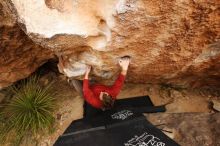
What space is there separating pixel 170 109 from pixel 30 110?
2.07 m

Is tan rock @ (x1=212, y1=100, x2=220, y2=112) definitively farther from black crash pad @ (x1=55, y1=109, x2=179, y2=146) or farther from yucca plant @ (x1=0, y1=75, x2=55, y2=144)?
yucca plant @ (x1=0, y1=75, x2=55, y2=144)

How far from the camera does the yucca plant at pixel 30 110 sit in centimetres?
600

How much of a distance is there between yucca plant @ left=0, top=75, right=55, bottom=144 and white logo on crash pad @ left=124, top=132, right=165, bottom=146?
5.34 feet

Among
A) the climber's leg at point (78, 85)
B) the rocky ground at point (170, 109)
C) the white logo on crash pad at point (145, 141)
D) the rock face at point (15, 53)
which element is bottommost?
the white logo on crash pad at point (145, 141)

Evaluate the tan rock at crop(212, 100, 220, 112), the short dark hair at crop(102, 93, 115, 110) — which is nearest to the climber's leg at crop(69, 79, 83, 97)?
the short dark hair at crop(102, 93, 115, 110)

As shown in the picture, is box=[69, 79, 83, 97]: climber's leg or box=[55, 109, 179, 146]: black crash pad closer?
box=[55, 109, 179, 146]: black crash pad

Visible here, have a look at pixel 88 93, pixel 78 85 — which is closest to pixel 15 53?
pixel 78 85

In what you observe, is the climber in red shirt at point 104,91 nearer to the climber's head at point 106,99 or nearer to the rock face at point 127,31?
the climber's head at point 106,99

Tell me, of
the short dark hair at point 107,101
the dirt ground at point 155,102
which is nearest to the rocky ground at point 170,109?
the dirt ground at point 155,102

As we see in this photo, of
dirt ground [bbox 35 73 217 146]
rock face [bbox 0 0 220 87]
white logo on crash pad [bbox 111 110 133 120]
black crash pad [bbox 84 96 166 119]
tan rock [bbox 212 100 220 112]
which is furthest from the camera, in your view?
dirt ground [bbox 35 73 217 146]

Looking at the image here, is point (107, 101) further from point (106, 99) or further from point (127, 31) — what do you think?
point (127, 31)

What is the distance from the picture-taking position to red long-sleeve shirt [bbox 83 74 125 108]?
513cm

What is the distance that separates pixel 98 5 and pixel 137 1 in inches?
17.3

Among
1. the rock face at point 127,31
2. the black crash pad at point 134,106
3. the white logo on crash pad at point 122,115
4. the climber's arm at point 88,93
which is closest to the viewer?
the rock face at point 127,31
